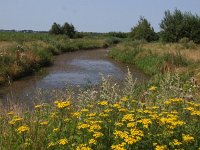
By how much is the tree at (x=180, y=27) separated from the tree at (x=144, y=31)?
12572 mm

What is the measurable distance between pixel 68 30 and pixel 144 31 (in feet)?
53.3

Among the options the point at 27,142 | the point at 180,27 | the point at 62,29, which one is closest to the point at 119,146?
the point at 27,142

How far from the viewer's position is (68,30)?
227ft

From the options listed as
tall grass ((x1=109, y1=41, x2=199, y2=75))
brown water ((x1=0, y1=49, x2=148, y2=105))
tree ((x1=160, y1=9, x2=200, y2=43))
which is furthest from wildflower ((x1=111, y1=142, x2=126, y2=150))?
tree ((x1=160, y1=9, x2=200, y2=43))

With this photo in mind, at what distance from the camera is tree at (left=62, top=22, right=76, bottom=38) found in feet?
226

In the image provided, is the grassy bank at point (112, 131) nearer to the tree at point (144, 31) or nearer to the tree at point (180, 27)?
the tree at point (180, 27)

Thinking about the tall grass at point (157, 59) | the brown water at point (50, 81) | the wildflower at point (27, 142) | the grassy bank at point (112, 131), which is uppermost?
the grassy bank at point (112, 131)

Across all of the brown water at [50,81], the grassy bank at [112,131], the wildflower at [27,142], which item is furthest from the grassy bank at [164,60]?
the wildflower at [27,142]

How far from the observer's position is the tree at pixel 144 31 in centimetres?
5819

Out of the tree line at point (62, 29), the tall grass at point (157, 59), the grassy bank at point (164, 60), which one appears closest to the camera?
the grassy bank at point (164, 60)

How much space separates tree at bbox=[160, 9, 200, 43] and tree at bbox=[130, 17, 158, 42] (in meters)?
12.6

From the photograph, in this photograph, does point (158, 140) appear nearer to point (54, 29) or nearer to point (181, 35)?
point (181, 35)

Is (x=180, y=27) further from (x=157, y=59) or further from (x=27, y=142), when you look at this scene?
(x=27, y=142)

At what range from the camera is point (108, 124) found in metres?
5.46
